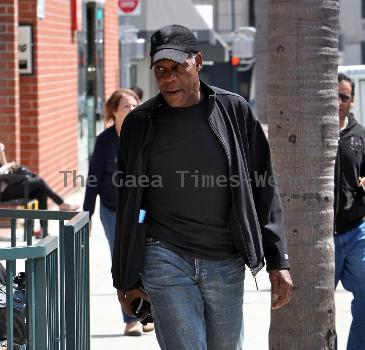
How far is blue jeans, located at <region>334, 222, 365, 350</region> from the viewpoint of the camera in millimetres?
6598

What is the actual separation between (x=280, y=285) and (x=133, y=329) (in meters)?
3.28

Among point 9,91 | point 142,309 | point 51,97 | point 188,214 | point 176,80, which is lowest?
point 142,309

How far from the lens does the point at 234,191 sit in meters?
4.62

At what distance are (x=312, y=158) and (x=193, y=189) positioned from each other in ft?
4.04

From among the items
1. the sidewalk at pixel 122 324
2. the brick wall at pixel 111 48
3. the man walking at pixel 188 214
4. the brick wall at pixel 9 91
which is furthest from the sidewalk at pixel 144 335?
the brick wall at pixel 111 48

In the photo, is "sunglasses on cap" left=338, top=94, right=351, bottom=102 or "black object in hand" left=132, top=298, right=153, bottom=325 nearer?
"black object in hand" left=132, top=298, right=153, bottom=325

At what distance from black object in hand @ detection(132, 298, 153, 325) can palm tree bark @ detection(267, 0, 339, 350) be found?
1.12 meters

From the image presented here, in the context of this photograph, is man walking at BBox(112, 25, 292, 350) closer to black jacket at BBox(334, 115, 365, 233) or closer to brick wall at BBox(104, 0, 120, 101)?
black jacket at BBox(334, 115, 365, 233)

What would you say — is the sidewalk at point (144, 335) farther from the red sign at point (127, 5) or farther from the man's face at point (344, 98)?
the red sign at point (127, 5)

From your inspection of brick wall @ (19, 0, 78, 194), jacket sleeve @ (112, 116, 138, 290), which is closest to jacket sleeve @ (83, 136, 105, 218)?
jacket sleeve @ (112, 116, 138, 290)

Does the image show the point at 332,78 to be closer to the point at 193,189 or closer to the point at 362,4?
the point at 193,189

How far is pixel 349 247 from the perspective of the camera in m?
6.63

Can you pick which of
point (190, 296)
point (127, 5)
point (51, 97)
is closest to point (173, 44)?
point (190, 296)

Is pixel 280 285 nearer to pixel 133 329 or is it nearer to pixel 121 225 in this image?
pixel 121 225
